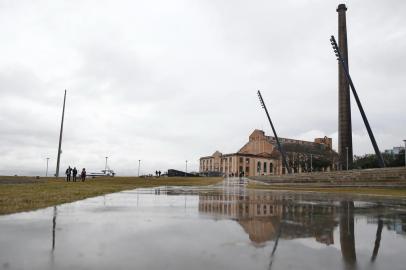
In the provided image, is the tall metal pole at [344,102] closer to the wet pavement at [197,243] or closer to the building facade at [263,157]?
the wet pavement at [197,243]

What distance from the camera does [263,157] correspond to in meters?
153

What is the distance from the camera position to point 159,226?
7.47 m

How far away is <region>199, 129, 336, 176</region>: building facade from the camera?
146m

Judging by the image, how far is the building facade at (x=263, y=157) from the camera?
14588 centimetres

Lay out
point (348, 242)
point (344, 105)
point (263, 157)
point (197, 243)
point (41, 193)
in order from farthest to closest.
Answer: point (263, 157) < point (344, 105) < point (41, 193) < point (348, 242) < point (197, 243)

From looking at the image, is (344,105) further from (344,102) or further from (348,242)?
(348,242)

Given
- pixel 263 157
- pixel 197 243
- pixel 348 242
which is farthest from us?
pixel 263 157

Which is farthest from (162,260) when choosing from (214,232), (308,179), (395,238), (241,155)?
(241,155)

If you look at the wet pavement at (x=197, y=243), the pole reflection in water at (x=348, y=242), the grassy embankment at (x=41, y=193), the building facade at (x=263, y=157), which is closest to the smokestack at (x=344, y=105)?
the grassy embankment at (x=41, y=193)

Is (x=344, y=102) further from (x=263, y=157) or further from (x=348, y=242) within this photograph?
(x=263, y=157)

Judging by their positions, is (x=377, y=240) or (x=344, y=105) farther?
(x=344, y=105)

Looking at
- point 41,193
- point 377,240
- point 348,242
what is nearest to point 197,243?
point 348,242

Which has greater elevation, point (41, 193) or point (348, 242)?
point (41, 193)

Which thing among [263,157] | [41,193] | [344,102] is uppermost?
[344,102]
